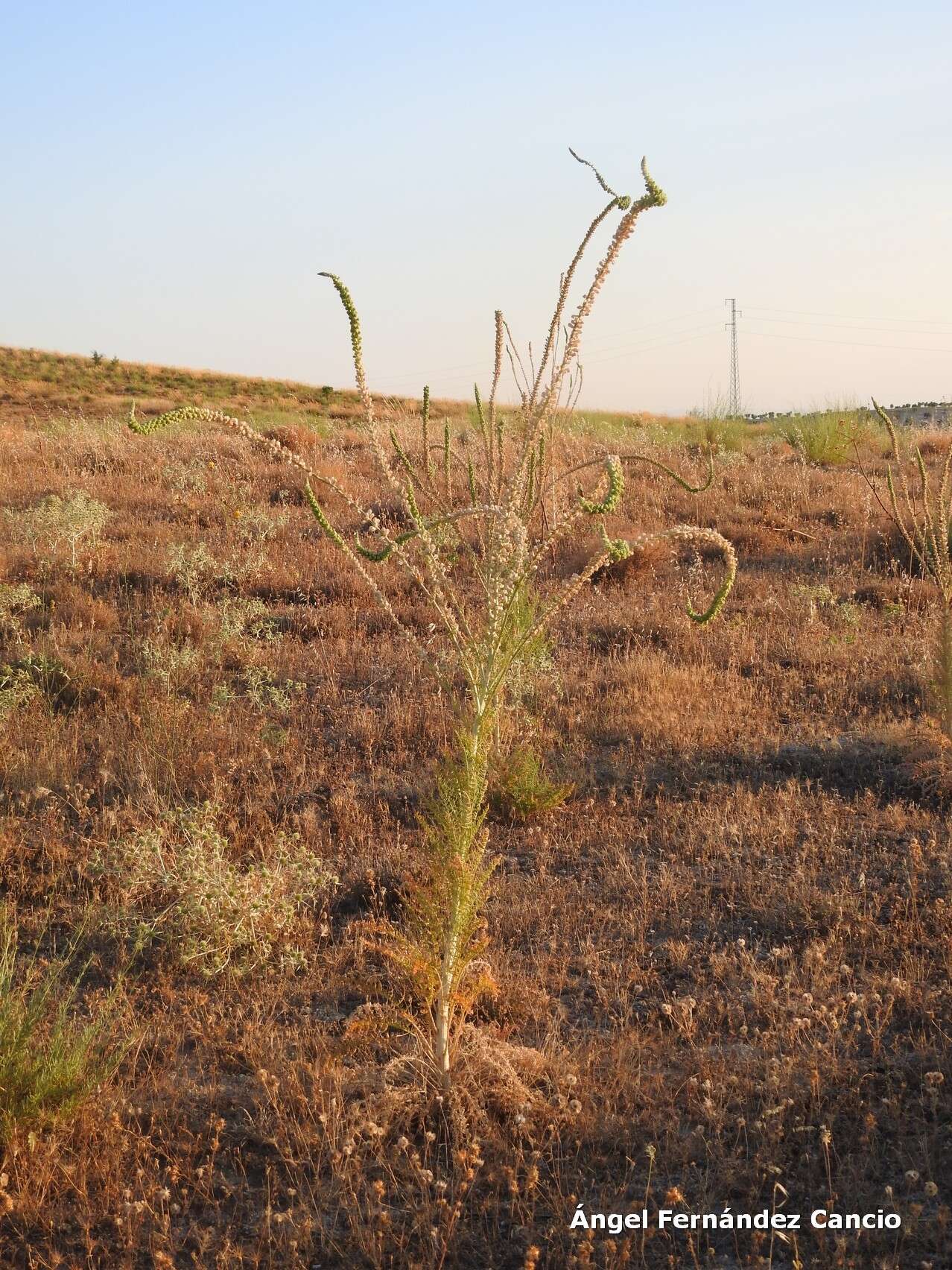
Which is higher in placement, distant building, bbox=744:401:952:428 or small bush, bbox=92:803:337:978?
distant building, bbox=744:401:952:428

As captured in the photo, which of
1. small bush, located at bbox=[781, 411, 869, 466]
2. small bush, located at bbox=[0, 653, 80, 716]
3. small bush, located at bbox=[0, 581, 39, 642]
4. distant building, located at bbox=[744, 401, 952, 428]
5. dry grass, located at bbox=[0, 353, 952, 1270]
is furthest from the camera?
distant building, located at bbox=[744, 401, 952, 428]

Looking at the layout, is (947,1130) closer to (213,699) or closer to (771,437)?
(213,699)

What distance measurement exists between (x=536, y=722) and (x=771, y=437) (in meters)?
11.7

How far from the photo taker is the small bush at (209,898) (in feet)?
11.7

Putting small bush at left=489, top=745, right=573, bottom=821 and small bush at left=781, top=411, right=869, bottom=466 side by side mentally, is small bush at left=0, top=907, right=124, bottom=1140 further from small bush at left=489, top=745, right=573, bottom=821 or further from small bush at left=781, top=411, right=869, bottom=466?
small bush at left=781, top=411, right=869, bottom=466

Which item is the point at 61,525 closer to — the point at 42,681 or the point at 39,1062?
the point at 42,681

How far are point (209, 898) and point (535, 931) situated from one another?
3.80 feet

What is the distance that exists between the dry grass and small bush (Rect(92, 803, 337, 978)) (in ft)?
0.28

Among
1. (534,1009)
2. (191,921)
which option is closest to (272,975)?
(191,921)

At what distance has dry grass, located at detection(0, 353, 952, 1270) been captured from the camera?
8.25 ft

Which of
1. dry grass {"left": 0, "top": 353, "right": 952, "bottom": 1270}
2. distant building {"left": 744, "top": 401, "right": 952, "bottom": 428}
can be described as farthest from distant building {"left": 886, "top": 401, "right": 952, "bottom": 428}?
dry grass {"left": 0, "top": 353, "right": 952, "bottom": 1270}

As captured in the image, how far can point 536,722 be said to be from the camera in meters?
5.64

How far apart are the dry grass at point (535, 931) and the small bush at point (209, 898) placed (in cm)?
9

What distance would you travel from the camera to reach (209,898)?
368 centimetres
